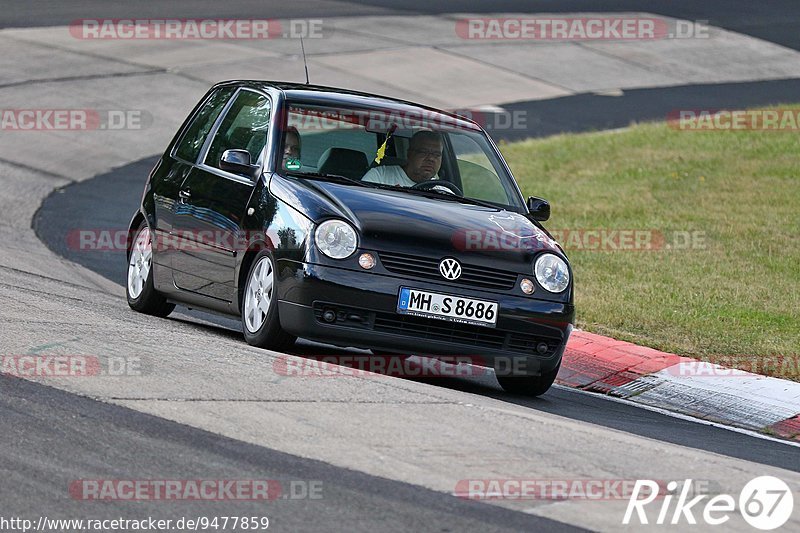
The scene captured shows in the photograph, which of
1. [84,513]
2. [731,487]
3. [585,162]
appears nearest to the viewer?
[84,513]

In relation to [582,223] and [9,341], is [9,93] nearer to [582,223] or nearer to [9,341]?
[582,223]

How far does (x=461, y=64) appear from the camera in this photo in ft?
89.6

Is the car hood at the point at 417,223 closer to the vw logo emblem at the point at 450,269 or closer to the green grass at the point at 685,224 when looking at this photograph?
the vw logo emblem at the point at 450,269

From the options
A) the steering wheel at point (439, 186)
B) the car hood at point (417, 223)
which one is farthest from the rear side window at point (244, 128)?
the steering wheel at point (439, 186)

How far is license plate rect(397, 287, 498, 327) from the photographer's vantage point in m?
8.23

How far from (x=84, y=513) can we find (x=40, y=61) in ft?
66.0

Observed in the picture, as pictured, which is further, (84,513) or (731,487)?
(731,487)

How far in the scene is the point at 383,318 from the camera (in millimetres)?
8258

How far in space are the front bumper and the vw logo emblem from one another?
0.20 feet

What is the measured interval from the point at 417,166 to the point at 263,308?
4.79ft

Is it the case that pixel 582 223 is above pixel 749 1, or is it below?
below

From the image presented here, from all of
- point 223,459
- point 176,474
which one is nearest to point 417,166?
point 223,459

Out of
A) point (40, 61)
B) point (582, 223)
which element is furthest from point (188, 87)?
point (582, 223)

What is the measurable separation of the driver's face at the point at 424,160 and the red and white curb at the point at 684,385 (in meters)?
1.79
